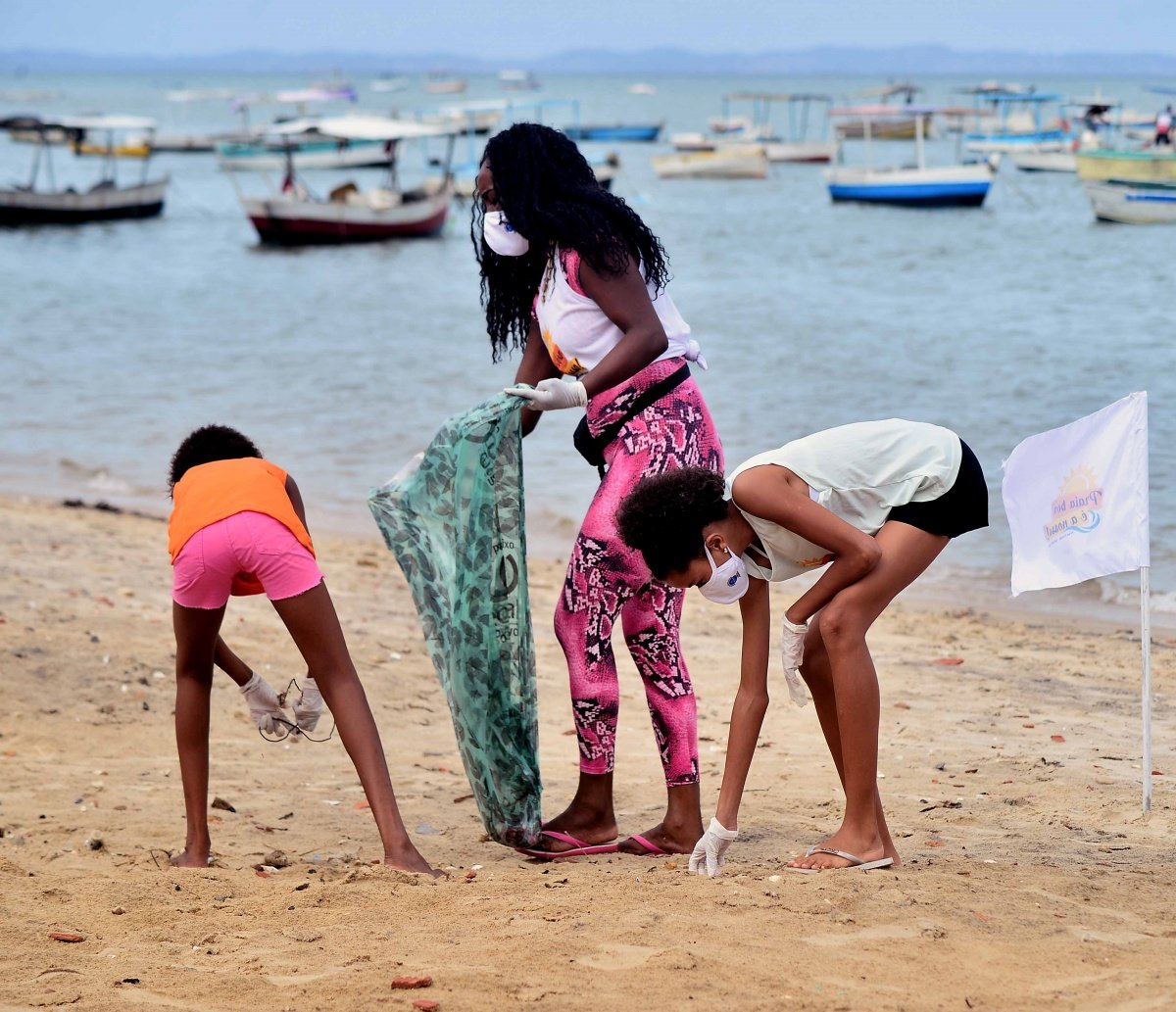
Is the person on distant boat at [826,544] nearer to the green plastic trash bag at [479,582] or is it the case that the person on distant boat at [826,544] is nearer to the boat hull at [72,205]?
the green plastic trash bag at [479,582]

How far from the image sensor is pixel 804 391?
13.3 meters

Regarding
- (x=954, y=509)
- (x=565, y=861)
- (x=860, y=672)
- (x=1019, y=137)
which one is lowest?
(x=565, y=861)

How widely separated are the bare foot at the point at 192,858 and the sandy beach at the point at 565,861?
0.06m

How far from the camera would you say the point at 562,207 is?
3.62m

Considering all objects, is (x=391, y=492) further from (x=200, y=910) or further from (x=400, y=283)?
(x=400, y=283)

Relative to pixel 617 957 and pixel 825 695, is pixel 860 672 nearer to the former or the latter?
pixel 825 695

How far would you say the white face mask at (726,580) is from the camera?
129 inches

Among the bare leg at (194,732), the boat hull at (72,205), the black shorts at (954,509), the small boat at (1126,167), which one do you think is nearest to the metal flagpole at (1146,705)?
the black shorts at (954,509)

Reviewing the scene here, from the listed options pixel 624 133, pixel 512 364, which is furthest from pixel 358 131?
pixel 624 133

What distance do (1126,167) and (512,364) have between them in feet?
81.2

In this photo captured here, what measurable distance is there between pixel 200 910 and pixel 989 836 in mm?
2130

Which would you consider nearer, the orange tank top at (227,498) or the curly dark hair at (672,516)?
the curly dark hair at (672,516)

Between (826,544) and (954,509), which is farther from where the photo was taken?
(954,509)

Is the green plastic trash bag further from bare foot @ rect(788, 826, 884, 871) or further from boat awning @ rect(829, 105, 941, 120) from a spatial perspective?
boat awning @ rect(829, 105, 941, 120)
